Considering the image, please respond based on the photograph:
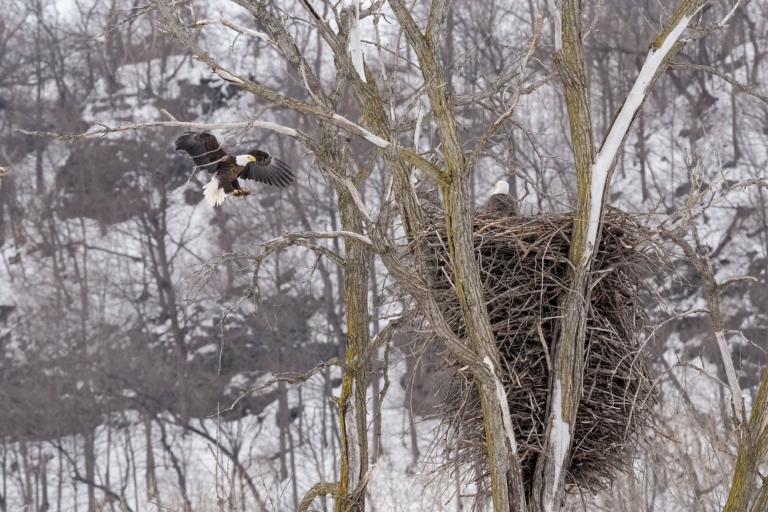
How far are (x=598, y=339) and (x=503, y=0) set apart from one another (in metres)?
19.6

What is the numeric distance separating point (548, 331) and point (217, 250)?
18.6 metres

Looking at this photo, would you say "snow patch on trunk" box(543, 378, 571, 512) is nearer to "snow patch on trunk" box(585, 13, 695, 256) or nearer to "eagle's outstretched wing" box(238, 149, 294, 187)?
"snow patch on trunk" box(585, 13, 695, 256)

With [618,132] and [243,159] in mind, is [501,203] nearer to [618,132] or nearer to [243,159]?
[618,132]

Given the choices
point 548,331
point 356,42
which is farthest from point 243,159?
point 548,331

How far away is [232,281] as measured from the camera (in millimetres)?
21766

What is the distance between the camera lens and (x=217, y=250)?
22109 mm

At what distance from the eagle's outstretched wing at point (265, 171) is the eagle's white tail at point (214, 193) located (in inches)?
8.9

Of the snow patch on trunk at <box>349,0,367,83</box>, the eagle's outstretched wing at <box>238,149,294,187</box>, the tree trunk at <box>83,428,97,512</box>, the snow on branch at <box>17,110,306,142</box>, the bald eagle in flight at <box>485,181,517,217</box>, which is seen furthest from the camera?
the tree trunk at <box>83,428,97,512</box>

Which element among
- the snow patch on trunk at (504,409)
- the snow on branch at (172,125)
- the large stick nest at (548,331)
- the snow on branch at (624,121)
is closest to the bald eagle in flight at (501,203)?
the large stick nest at (548,331)

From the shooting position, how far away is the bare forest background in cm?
1902

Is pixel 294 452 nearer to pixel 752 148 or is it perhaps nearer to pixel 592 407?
pixel 752 148

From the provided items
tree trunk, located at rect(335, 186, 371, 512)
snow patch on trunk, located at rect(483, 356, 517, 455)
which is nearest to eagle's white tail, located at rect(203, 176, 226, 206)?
tree trunk, located at rect(335, 186, 371, 512)

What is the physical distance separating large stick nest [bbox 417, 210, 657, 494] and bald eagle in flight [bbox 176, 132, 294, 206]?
2.24 metres

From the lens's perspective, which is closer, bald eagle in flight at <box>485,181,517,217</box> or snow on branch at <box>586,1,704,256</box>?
snow on branch at <box>586,1,704,256</box>
